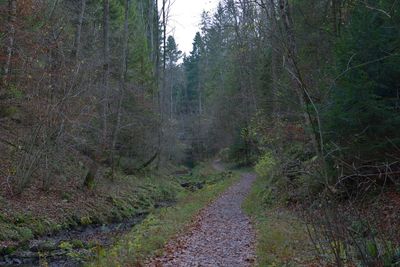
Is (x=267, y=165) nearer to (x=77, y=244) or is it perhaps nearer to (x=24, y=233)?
(x=77, y=244)

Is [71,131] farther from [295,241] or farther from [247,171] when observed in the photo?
[247,171]

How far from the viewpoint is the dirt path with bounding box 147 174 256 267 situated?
8.29 meters

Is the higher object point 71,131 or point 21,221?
point 71,131

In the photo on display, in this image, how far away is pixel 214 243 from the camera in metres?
10.2

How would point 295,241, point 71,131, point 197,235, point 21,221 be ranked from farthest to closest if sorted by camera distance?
point 71,131 < point 21,221 < point 197,235 < point 295,241

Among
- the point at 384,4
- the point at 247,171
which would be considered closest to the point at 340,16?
the point at 384,4

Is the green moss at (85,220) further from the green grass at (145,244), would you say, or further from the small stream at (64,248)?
the green grass at (145,244)

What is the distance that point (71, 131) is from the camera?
16703 millimetres

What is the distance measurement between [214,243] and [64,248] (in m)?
3.86

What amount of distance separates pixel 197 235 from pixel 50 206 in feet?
19.6

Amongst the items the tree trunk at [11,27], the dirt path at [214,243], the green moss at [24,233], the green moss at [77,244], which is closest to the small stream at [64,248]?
the green moss at [77,244]

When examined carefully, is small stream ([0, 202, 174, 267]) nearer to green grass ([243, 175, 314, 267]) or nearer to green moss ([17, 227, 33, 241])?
green moss ([17, 227, 33, 241])

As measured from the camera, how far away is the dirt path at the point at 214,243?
8.29m

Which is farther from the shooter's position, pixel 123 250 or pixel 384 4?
pixel 384 4
